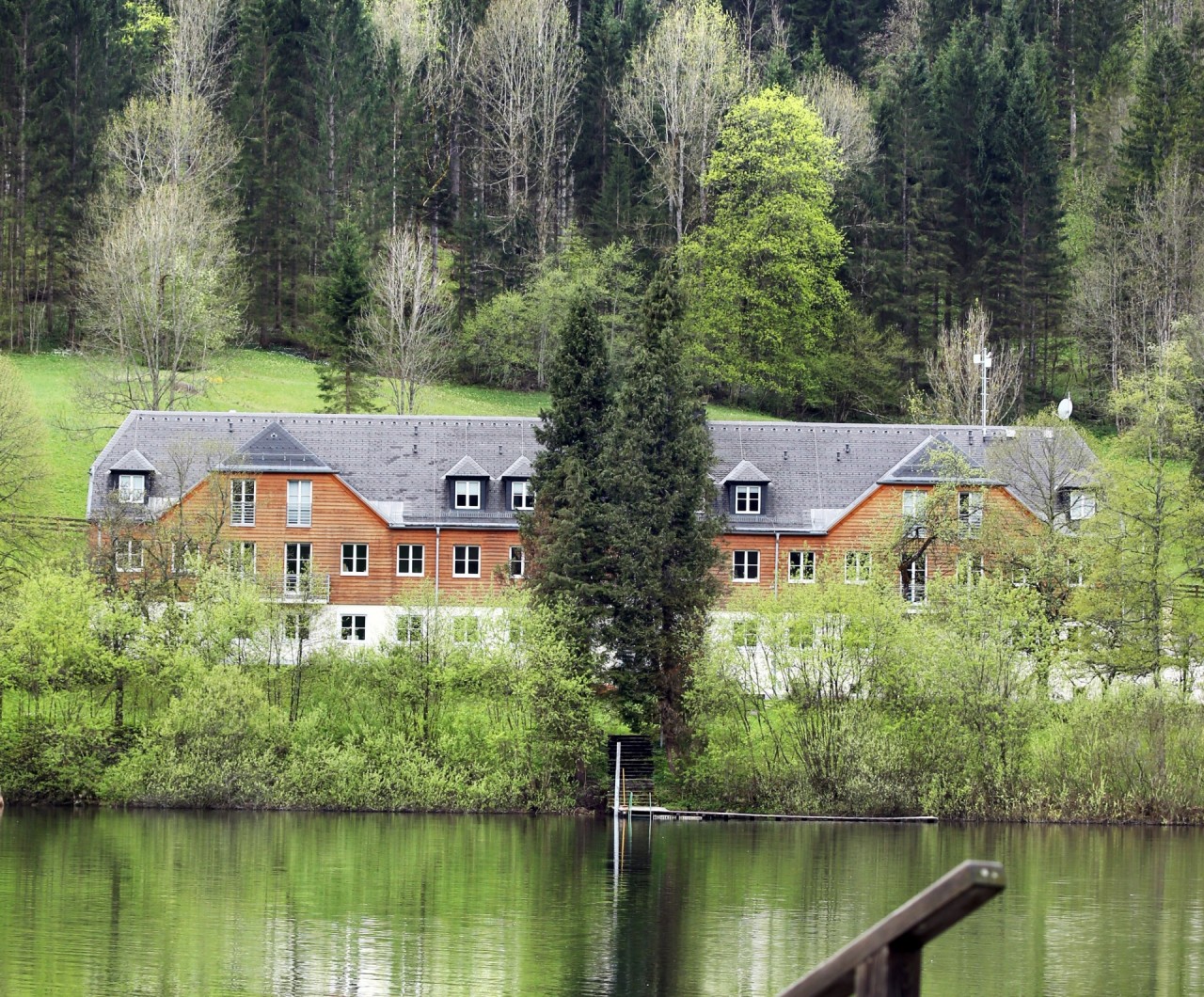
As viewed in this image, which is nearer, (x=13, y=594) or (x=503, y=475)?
(x=13, y=594)

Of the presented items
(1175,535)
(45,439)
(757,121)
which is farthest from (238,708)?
(757,121)

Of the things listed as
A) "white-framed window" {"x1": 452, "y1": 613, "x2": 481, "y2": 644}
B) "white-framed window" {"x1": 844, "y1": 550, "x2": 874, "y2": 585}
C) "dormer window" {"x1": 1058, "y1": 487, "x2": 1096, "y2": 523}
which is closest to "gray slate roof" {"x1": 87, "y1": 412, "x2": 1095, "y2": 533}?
"dormer window" {"x1": 1058, "y1": 487, "x2": 1096, "y2": 523}

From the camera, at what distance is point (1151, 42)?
363 ft

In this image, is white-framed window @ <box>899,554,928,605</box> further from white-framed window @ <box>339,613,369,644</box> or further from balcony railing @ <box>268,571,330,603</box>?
balcony railing @ <box>268,571,330,603</box>

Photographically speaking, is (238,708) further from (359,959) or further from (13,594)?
(359,959)

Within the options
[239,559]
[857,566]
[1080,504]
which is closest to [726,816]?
[857,566]

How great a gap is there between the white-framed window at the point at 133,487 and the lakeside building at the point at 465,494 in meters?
0.07

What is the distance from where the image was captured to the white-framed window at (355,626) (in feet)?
229

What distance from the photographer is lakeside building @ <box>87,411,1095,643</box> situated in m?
68.7

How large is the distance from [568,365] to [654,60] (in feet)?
150

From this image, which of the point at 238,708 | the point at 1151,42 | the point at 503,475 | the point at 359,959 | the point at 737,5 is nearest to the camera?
the point at 359,959

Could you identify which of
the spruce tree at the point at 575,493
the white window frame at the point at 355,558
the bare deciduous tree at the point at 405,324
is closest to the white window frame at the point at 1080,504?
the spruce tree at the point at 575,493

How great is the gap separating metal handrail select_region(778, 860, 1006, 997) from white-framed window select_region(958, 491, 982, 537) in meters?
60.8

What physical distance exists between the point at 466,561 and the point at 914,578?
1692 centimetres
